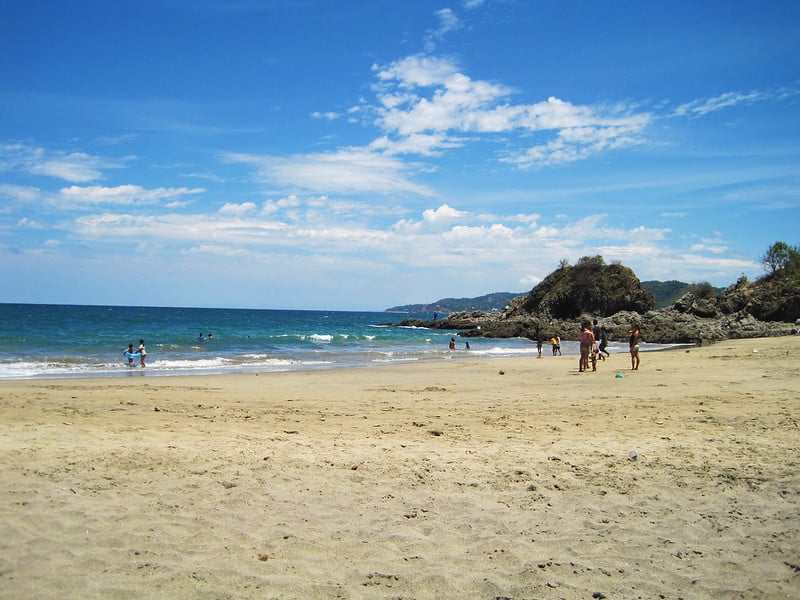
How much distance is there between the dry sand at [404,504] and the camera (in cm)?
439

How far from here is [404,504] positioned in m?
5.89

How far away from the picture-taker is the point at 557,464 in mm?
7152

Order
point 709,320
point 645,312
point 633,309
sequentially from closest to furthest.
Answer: point 709,320
point 645,312
point 633,309

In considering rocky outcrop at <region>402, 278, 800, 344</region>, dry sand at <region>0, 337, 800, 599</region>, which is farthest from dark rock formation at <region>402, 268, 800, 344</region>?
dry sand at <region>0, 337, 800, 599</region>

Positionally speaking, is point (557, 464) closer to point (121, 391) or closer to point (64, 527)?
point (64, 527)

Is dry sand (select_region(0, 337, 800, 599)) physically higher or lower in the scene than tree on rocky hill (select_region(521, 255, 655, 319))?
lower

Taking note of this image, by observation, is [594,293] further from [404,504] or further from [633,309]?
[404,504]

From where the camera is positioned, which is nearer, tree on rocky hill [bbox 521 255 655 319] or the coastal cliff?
the coastal cliff

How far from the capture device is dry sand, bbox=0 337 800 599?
4395 mm

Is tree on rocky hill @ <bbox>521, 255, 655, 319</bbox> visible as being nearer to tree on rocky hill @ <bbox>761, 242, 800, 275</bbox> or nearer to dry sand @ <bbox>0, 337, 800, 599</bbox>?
tree on rocky hill @ <bbox>761, 242, 800, 275</bbox>

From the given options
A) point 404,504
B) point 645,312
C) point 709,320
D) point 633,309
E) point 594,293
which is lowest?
point 404,504

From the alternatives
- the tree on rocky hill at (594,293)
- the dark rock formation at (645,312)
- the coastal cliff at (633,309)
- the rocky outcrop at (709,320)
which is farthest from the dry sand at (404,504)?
the tree on rocky hill at (594,293)

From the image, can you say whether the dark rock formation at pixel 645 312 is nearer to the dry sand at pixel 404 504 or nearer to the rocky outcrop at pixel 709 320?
the rocky outcrop at pixel 709 320

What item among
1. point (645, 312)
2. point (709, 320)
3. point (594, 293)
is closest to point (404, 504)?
point (709, 320)
